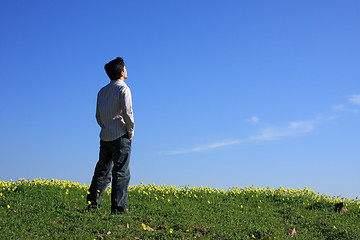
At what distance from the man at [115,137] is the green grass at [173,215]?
0.48 metres

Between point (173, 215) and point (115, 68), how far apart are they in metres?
3.89

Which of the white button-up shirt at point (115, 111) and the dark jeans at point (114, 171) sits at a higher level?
the white button-up shirt at point (115, 111)

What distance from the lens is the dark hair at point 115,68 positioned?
343 inches

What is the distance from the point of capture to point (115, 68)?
28.6 ft

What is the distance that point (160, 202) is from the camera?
36.3ft

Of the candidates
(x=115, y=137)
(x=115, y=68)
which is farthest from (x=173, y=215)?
(x=115, y=68)

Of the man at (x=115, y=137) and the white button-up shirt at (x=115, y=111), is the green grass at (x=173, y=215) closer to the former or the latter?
the man at (x=115, y=137)

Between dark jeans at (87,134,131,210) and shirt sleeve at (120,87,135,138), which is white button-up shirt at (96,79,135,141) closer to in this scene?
shirt sleeve at (120,87,135,138)

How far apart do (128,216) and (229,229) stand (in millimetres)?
2387

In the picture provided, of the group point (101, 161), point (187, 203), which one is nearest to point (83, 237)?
point (101, 161)

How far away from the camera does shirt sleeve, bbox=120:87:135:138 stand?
26.8ft

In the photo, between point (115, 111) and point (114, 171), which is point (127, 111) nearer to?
A: point (115, 111)

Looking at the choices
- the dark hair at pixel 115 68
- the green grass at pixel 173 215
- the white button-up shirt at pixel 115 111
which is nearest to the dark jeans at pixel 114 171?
the white button-up shirt at pixel 115 111

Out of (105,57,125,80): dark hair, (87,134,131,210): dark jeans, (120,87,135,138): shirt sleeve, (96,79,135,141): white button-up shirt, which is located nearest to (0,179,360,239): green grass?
(87,134,131,210): dark jeans
